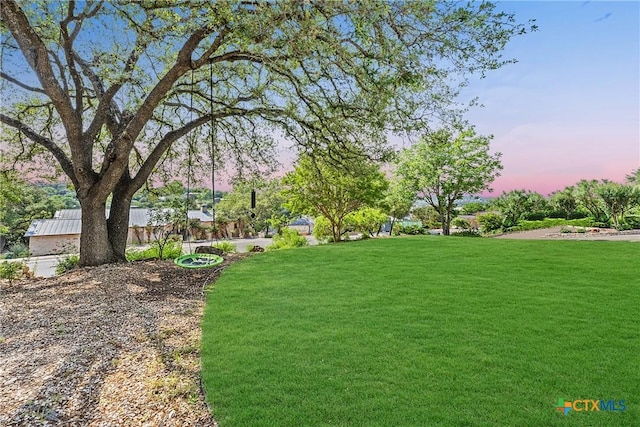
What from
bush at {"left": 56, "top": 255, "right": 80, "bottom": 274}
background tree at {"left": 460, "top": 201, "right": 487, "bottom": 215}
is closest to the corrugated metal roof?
bush at {"left": 56, "top": 255, "right": 80, "bottom": 274}

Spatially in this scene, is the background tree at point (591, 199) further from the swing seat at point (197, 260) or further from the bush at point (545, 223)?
the swing seat at point (197, 260)

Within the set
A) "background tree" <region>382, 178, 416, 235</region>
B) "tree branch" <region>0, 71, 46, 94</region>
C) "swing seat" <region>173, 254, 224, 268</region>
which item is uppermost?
"tree branch" <region>0, 71, 46, 94</region>

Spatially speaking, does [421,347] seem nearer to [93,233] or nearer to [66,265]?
[93,233]

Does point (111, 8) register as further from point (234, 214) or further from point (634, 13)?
point (234, 214)

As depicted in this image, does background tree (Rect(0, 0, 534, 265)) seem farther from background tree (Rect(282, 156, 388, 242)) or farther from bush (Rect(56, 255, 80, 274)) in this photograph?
background tree (Rect(282, 156, 388, 242))

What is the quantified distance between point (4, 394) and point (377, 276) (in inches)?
208

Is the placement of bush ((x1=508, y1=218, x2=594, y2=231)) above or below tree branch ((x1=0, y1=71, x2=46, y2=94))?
below

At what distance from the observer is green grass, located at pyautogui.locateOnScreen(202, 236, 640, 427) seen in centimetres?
242

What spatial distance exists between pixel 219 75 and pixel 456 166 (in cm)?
1163

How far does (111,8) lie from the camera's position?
6.62 m

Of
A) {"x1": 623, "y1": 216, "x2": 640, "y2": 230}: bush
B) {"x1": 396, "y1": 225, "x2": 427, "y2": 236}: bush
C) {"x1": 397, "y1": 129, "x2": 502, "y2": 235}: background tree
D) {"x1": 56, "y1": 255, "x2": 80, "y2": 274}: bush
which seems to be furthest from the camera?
{"x1": 396, "y1": 225, "x2": 427, "y2": 236}: bush

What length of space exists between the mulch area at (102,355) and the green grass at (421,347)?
0.26 m

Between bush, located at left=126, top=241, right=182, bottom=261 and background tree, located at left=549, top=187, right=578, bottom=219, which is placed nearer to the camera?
bush, located at left=126, top=241, right=182, bottom=261

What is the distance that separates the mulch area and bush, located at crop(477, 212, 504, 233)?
61.0 feet
